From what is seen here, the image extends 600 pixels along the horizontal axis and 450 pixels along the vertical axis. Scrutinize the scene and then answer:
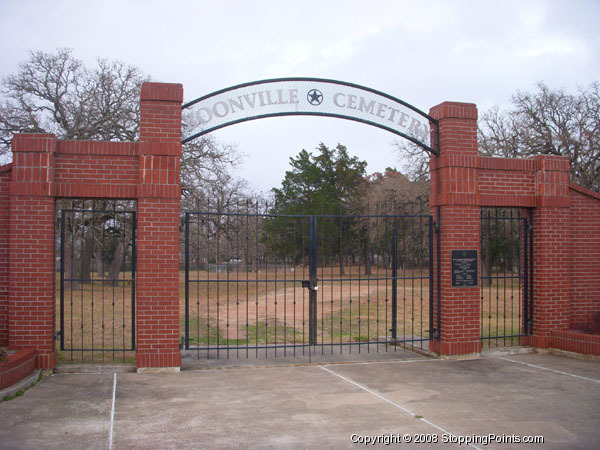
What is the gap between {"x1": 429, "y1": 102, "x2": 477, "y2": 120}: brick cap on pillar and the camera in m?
9.12

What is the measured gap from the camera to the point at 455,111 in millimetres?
9156

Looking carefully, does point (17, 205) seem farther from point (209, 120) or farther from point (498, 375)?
point (498, 375)

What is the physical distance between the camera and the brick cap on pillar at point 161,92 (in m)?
8.02

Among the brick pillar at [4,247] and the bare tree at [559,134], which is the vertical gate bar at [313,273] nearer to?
the brick pillar at [4,247]

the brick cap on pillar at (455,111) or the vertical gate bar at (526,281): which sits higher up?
the brick cap on pillar at (455,111)

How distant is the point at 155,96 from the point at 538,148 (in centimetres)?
2577

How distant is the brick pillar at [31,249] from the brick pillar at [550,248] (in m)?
8.04

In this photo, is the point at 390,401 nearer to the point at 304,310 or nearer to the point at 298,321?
the point at 298,321

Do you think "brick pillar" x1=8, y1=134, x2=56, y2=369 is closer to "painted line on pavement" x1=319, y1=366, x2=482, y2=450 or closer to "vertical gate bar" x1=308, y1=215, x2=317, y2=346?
"vertical gate bar" x1=308, y1=215, x2=317, y2=346

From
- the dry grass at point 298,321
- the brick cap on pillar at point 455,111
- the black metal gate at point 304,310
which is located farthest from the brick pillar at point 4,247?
the brick cap on pillar at point 455,111

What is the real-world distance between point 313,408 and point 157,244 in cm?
342

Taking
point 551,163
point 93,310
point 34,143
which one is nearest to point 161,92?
point 34,143

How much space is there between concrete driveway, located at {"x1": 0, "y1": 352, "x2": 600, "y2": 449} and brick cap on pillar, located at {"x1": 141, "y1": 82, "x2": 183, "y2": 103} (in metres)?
4.08

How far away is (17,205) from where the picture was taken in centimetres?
761
